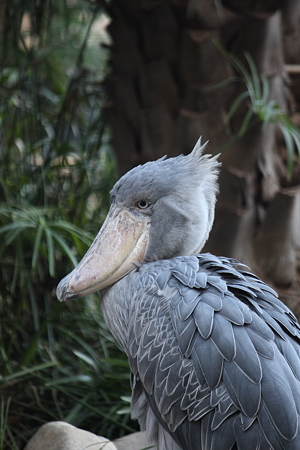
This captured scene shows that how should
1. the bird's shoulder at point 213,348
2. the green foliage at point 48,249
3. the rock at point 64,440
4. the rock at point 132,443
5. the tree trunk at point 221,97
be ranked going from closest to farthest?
the bird's shoulder at point 213,348
the rock at point 64,440
the rock at point 132,443
the green foliage at point 48,249
the tree trunk at point 221,97

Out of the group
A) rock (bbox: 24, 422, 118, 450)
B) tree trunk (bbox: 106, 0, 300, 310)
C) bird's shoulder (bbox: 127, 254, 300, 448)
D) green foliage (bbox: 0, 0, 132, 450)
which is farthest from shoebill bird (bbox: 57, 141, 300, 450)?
tree trunk (bbox: 106, 0, 300, 310)

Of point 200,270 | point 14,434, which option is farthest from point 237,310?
point 14,434

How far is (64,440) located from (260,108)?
122cm

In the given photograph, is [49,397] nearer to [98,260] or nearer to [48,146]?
[98,260]

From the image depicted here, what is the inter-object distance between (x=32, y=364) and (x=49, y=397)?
139mm

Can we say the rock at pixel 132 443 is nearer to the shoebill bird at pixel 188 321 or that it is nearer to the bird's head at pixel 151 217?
the shoebill bird at pixel 188 321

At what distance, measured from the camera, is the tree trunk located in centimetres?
202

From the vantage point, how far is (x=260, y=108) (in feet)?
5.75

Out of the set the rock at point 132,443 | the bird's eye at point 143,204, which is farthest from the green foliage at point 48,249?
the bird's eye at point 143,204

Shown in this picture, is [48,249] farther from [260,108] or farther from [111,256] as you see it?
[260,108]

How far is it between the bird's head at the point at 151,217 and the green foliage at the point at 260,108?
0.51 meters

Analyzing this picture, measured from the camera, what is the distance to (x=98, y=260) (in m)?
1.29

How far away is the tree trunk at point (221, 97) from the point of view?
6.63ft

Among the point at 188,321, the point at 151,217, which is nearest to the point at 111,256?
the point at 151,217
